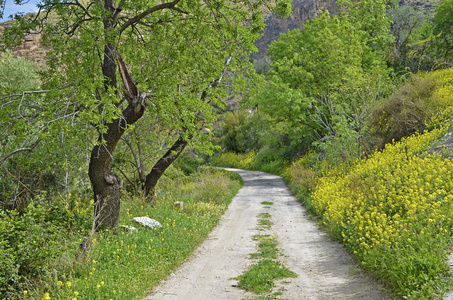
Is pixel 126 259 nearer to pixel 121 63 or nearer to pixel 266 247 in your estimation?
pixel 266 247

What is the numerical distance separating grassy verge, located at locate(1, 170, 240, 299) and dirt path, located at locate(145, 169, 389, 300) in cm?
34

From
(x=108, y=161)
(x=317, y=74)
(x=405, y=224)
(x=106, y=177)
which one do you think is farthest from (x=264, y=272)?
(x=317, y=74)

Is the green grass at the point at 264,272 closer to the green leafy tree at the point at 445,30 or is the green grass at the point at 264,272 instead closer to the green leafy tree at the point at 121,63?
the green leafy tree at the point at 121,63

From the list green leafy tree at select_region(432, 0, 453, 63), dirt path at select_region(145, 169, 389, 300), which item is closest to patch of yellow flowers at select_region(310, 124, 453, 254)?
dirt path at select_region(145, 169, 389, 300)

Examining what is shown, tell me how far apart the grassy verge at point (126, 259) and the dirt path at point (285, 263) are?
34 centimetres

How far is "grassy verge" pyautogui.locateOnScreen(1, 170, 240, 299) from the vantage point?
5234 mm

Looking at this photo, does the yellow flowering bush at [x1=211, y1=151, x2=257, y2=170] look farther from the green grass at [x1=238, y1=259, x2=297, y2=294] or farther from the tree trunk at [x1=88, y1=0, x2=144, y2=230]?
the green grass at [x1=238, y1=259, x2=297, y2=294]

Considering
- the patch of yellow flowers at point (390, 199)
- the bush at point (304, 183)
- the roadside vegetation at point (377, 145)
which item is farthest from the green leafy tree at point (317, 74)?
the patch of yellow flowers at point (390, 199)

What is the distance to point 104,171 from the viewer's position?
788 cm

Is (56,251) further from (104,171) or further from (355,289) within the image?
(355,289)

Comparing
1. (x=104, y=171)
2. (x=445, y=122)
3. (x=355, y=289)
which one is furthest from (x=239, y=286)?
(x=445, y=122)

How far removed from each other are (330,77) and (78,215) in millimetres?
16515

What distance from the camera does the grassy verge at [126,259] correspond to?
523cm

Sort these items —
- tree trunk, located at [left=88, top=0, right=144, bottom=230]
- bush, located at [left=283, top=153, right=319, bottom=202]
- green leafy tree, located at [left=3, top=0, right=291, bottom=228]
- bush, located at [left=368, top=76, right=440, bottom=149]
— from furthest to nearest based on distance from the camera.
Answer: bush, located at [left=283, top=153, right=319, bottom=202] → bush, located at [left=368, top=76, right=440, bottom=149] → tree trunk, located at [left=88, top=0, right=144, bottom=230] → green leafy tree, located at [left=3, top=0, right=291, bottom=228]
